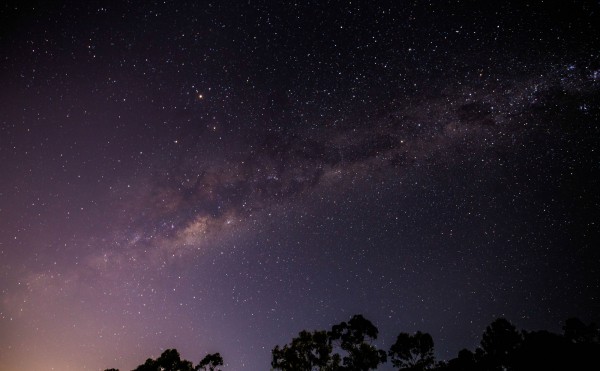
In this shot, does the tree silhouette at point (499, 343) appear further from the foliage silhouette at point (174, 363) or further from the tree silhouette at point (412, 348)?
the foliage silhouette at point (174, 363)

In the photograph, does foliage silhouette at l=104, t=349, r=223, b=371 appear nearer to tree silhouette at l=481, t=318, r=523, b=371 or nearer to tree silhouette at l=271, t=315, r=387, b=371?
tree silhouette at l=271, t=315, r=387, b=371

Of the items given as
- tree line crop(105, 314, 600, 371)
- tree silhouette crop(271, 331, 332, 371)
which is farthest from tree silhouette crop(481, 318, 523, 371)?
tree silhouette crop(271, 331, 332, 371)

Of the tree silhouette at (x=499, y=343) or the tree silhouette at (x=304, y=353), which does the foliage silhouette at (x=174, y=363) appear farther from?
the tree silhouette at (x=499, y=343)

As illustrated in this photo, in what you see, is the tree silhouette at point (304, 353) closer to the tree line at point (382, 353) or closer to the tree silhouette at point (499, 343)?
the tree line at point (382, 353)

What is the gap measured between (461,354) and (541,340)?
6306 mm

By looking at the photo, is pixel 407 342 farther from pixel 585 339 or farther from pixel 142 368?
pixel 142 368

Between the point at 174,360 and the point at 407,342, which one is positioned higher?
the point at 174,360

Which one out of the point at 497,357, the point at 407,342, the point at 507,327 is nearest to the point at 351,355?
the point at 407,342

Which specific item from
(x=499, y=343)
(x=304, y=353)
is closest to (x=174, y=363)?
(x=304, y=353)

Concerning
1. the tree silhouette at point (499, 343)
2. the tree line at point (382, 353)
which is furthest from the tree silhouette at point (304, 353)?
the tree silhouette at point (499, 343)

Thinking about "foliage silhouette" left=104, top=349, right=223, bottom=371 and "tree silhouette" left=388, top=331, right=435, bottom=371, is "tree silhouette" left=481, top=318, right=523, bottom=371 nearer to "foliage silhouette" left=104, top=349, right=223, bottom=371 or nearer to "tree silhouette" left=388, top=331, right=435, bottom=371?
"tree silhouette" left=388, top=331, right=435, bottom=371

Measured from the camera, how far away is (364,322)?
26781mm

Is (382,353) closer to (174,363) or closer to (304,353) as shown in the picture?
(304,353)

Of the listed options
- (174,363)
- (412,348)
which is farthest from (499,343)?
(174,363)
